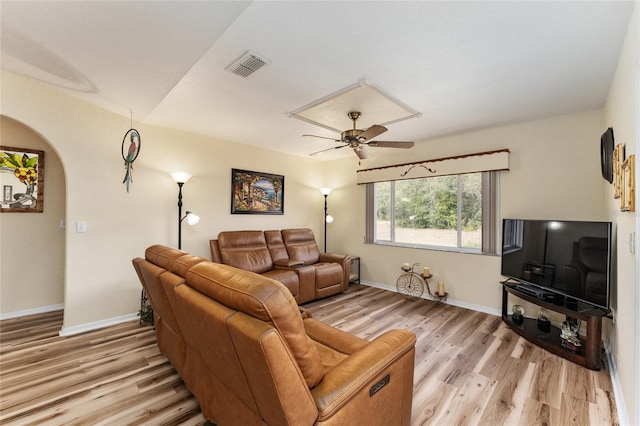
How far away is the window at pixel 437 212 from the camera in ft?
12.1

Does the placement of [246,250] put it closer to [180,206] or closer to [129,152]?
[180,206]

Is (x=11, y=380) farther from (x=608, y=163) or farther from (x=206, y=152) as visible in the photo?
(x=608, y=163)

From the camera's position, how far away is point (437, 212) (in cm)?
427

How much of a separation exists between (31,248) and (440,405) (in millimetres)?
4757

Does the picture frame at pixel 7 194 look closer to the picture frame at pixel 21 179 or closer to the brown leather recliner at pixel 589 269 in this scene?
the picture frame at pixel 21 179

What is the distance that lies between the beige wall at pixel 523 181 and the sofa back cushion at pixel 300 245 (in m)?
1.20

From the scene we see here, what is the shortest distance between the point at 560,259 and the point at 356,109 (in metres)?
2.55

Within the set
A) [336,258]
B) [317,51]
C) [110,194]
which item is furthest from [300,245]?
[317,51]

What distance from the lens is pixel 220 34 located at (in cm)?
177

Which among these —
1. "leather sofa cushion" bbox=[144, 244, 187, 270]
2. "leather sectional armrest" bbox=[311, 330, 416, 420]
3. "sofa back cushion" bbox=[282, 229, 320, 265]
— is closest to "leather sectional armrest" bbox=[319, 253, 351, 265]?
"sofa back cushion" bbox=[282, 229, 320, 265]

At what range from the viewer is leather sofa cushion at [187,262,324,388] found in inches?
40.5

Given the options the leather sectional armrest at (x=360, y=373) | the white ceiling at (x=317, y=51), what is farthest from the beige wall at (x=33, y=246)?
the leather sectional armrest at (x=360, y=373)

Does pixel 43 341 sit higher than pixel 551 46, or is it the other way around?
pixel 551 46

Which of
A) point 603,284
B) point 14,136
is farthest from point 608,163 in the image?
point 14,136
